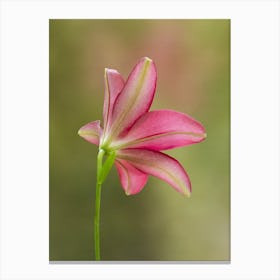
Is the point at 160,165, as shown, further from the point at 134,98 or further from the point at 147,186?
the point at 134,98

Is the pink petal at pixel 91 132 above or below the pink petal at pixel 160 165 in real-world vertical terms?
above

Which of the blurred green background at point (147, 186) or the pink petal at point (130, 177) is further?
the blurred green background at point (147, 186)

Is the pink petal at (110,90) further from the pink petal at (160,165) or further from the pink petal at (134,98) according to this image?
the pink petal at (160,165)

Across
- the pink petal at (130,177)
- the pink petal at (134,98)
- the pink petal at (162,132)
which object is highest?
the pink petal at (134,98)

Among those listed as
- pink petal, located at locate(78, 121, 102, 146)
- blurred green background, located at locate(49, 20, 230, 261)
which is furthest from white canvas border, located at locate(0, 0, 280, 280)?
pink petal, located at locate(78, 121, 102, 146)
